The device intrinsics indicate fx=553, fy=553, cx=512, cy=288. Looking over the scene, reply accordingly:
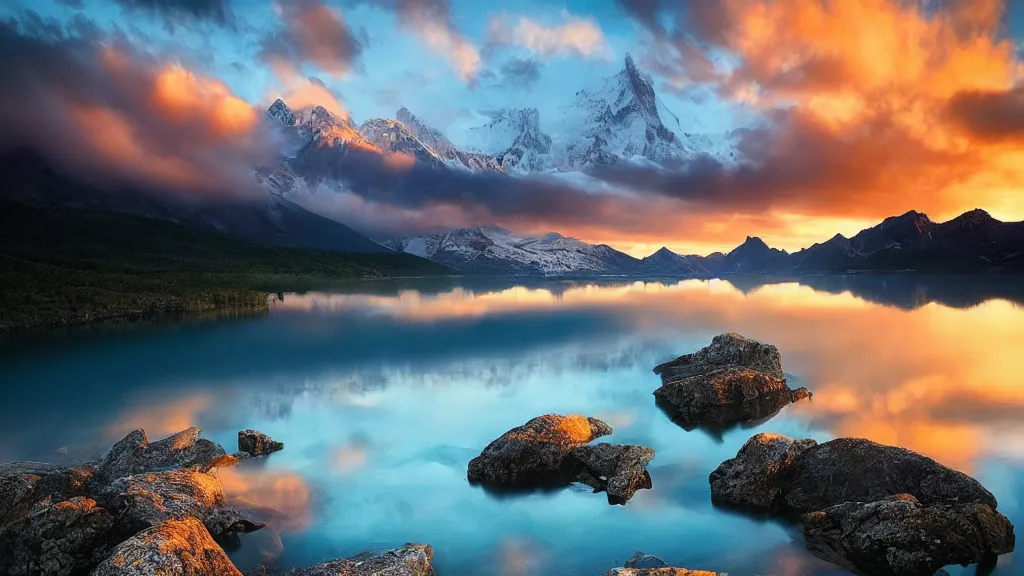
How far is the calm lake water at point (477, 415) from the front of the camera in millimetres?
15008

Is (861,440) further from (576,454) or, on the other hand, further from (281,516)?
(281,516)

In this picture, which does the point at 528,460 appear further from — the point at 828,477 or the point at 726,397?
the point at 726,397

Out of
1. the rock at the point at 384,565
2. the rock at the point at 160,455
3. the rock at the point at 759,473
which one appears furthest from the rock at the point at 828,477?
the rock at the point at 160,455

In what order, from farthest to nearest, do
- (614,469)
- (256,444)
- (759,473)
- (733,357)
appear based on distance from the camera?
1. (733,357)
2. (256,444)
3. (614,469)
4. (759,473)

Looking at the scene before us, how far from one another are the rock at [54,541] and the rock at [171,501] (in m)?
0.60

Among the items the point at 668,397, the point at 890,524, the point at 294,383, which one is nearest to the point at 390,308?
the point at 294,383

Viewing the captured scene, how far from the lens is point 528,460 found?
62.7 ft

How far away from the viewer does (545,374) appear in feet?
130

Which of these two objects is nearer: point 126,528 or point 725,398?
point 126,528

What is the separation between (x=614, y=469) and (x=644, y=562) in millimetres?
5986

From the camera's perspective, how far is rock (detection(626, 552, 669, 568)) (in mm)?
12516

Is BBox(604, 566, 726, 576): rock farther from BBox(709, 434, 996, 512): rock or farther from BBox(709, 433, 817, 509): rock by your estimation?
BBox(709, 434, 996, 512): rock

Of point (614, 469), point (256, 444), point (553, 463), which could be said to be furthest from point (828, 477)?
point (256, 444)

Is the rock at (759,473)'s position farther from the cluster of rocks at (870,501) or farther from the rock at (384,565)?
the rock at (384,565)
